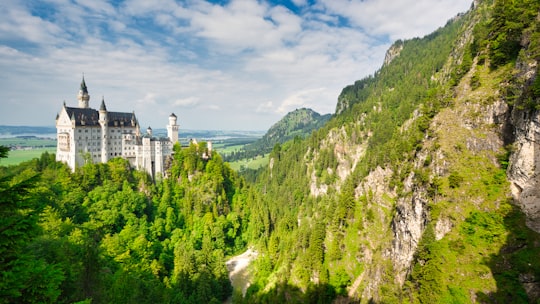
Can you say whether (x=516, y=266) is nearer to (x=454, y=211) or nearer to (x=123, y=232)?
(x=454, y=211)

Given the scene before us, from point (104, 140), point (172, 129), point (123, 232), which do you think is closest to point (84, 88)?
point (104, 140)

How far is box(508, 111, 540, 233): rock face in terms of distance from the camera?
31.1 metres

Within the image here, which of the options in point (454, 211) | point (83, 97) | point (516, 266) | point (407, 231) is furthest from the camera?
point (83, 97)

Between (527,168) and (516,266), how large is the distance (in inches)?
445

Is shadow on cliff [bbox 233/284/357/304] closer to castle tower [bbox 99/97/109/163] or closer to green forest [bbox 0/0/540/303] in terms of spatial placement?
green forest [bbox 0/0/540/303]

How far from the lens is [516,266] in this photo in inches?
1156

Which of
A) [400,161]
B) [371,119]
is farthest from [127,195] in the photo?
[371,119]

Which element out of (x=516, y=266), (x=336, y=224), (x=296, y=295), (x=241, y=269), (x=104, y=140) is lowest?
(x=241, y=269)

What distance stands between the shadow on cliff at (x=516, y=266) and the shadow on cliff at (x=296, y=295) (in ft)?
87.1

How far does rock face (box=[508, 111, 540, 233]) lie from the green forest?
93 cm

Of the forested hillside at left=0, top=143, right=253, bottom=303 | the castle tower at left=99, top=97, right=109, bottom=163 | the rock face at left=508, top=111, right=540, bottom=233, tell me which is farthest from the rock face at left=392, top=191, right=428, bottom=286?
the castle tower at left=99, top=97, right=109, bottom=163

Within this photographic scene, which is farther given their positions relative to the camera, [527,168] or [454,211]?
[454,211]

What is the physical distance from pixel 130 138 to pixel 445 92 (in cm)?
9772

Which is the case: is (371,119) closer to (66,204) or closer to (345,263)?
(345,263)
